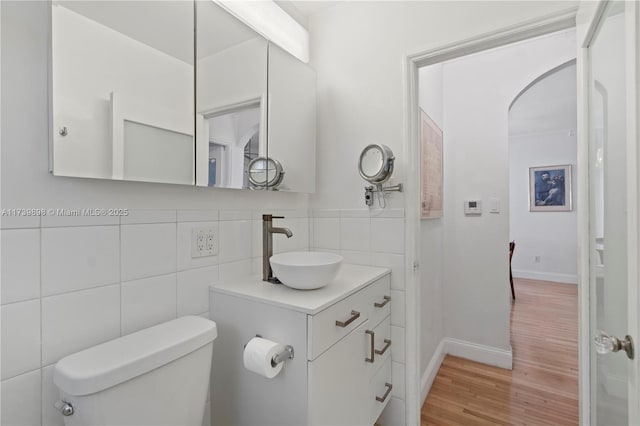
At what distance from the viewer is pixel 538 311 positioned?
3.55 metres

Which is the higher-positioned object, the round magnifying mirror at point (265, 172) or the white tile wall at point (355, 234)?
the round magnifying mirror at point (265, 172)

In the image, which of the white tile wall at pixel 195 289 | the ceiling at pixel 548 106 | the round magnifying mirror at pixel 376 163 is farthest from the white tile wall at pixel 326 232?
the ceiling at pixel 548 106

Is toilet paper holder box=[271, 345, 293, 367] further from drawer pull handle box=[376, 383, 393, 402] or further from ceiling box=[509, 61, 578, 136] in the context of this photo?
ceiling box=[509, 61, 578, 136]

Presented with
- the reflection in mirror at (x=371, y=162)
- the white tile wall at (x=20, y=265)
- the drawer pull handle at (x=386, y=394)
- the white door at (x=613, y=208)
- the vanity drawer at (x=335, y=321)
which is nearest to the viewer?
the white door at (x=613, y=208)

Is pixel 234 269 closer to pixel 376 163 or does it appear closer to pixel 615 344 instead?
pixel 376 163

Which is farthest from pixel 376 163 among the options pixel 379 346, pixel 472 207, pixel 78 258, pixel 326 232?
pixel 472 207

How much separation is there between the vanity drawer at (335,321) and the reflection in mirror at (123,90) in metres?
0.73

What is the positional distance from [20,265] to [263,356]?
2.31 ft

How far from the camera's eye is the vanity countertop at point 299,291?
1.00 metres

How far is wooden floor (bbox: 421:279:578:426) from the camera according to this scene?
1.73 m

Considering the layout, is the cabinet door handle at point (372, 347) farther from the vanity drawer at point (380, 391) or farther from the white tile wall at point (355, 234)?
the white tile wall at point (355, 234)

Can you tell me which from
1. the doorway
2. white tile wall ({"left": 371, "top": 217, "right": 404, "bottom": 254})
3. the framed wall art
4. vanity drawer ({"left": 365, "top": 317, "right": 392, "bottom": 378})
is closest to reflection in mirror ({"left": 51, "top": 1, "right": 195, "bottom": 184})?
white tile wall ({"left": 371, "top": 217, "right": 404, "bottom": 254})

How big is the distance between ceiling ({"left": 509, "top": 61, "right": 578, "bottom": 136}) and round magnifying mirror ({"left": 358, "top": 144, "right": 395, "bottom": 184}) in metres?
1.96

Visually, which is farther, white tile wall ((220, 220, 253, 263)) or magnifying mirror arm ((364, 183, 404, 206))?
magnifying mirror arm ((364, 183, 404, 206))
